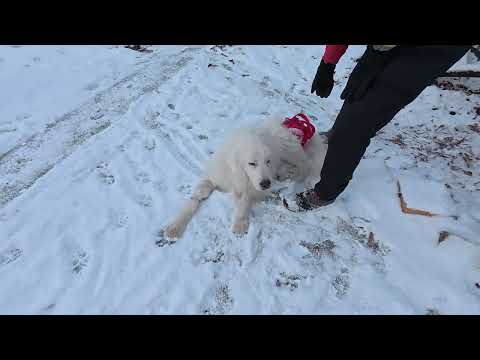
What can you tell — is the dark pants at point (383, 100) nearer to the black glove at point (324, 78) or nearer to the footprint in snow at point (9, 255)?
the black glove at point (324, 78)

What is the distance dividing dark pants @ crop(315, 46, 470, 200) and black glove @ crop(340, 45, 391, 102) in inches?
1.5

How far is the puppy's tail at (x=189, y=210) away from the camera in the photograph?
118 inches

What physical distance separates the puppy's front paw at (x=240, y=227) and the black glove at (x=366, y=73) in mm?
1479

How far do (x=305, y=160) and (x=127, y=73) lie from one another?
4054 mm

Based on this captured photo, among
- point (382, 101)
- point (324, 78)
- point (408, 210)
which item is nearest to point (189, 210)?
point (324, 78)

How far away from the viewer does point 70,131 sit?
168 inches

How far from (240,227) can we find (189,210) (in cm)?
55

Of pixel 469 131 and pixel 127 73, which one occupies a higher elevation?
pixel 469 131

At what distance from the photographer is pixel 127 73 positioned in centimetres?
589

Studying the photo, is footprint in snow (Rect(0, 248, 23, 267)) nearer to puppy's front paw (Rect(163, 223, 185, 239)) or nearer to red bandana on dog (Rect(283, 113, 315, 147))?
puppy's front paw (Rect(163, 223, 185, 239))

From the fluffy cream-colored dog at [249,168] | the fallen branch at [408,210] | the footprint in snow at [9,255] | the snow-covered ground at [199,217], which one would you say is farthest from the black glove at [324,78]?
the footprint in snow at [9,255]

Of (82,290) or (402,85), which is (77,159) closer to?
(82,290)
